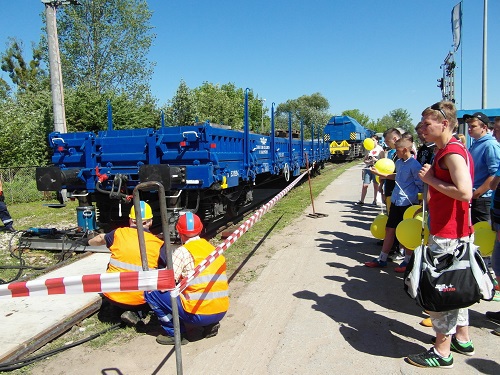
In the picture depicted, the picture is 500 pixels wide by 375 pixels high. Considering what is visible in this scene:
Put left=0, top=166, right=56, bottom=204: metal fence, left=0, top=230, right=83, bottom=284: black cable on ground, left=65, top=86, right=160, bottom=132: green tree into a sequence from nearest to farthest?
left=0, top=230, right=83, bottom=284: black cable on ground, left=0, top=166, right=56, bottom=204: metal fence, left=65, top=86, right=160, bottom=132: green tree

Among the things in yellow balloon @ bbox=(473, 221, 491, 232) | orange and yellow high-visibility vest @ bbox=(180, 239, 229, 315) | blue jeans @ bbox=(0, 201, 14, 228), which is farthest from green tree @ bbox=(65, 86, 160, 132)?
yellow balloon @ bbox=(473, 221, 491, 232)

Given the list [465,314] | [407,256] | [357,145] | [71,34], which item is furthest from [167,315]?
[357,145]

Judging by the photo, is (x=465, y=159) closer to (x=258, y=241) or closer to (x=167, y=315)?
(x=167, y=315)

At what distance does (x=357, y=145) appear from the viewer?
33.8 metres

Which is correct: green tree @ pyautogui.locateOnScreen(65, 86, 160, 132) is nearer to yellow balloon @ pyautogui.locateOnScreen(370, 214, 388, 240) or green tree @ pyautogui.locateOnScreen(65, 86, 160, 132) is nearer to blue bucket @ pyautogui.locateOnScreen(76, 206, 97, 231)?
blue bucket @ pyautogui.locateOnScreen(76, 206, 97, 231)

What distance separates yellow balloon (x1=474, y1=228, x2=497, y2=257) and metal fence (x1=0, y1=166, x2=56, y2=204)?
13.3 m

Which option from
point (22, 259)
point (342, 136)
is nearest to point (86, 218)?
point (22, 259)

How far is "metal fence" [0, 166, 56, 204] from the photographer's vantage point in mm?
13789

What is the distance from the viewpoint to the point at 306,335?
11.9ft

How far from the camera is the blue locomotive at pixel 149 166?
618cm

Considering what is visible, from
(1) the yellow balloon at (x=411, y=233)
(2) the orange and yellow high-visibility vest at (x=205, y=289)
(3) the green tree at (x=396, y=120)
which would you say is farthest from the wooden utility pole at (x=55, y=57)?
(3) the green tree at (x=396, y=120)

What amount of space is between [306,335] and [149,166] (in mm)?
3445

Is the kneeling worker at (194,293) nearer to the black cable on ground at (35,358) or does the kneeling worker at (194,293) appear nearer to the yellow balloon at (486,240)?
the black cable on ground at (35,358)

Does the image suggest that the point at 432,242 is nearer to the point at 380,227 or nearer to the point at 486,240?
the point at 486,240
